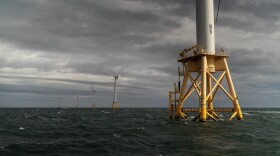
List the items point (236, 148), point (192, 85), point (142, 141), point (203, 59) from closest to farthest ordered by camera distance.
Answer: point (236, 148), point (142, 141), point (203, 59), point (192, 85)

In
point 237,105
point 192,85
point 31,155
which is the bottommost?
point 31,155

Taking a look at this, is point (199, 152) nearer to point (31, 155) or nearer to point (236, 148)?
point (236, 148)

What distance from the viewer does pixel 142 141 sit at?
29.5 m

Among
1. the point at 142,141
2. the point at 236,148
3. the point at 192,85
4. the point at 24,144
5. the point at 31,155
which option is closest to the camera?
the point at 31,155

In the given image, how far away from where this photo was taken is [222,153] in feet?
74.6

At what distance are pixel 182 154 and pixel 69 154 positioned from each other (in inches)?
356

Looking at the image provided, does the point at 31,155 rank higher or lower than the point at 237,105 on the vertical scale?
lower

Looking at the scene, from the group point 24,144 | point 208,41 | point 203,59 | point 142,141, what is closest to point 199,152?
point 142,141

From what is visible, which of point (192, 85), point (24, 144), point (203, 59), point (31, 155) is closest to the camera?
point (31, 155)

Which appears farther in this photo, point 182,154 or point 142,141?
point 142,141

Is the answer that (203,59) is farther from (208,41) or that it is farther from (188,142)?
(188,142)

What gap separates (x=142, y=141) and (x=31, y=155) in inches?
450

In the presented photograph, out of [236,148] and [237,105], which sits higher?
[237,105]

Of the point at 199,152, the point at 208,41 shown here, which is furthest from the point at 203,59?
the point at 199,152
